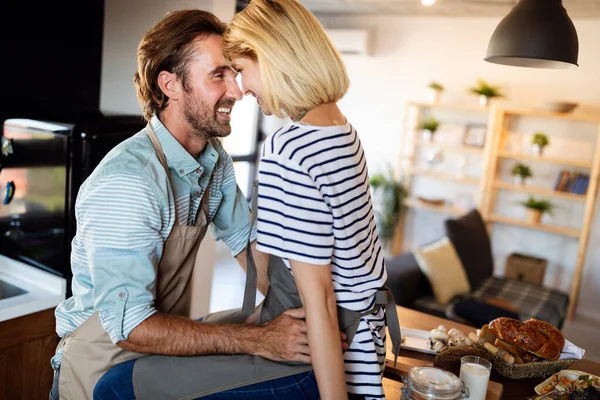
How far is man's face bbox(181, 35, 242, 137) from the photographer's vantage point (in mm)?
1544

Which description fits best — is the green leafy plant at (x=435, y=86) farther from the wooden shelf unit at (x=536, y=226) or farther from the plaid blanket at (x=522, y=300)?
the plaid blanket at (x=522, y=300)

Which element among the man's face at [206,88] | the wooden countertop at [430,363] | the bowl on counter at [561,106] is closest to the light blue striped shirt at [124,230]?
the man's face at [206,88]

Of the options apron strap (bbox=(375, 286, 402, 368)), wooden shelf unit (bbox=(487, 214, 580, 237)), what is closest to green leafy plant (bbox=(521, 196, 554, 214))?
wooden shelf unit (bbox=(487, 214, 580, 237))

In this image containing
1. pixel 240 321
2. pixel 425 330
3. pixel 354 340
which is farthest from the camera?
pixel 425 330

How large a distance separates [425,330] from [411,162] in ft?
13.6

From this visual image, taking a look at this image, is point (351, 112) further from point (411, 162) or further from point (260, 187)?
point (260, 187)

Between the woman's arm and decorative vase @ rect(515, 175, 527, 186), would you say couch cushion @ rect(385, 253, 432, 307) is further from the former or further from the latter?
the woman's arm

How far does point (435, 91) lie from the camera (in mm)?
5559

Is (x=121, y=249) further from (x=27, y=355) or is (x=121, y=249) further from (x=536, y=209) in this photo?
(x=536, y=209)

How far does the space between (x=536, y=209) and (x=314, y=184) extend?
4.54 m

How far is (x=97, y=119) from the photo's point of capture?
7.14 feet

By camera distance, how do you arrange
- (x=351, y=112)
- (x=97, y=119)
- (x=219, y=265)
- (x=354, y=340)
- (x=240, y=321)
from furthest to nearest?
(x=351, y=112) → (x=219, y=265) → (x=97, y=119) → (x=240, y=321) → (x=354, y=340)

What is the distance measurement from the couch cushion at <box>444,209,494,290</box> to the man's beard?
10.2 feet

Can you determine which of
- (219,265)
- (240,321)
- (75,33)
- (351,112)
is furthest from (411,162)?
(240,321)
